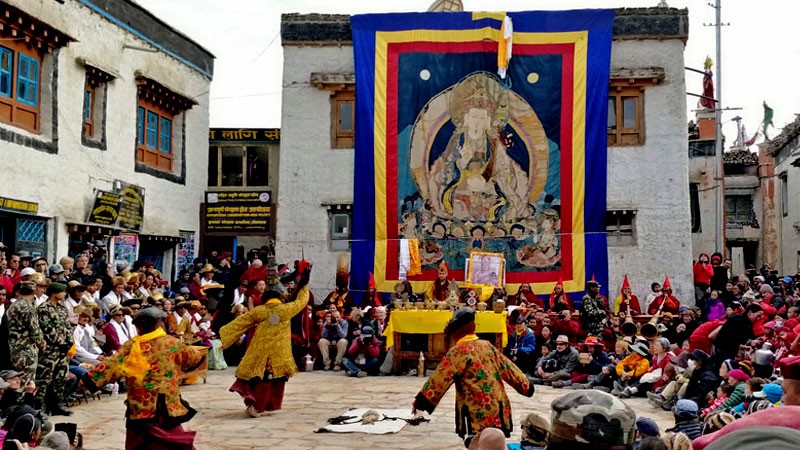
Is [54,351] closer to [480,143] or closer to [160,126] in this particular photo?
[160,126]

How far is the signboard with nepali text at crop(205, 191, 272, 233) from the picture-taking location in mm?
20141

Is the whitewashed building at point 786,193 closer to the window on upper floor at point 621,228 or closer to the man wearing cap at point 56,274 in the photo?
the window on upper floor at point 621,228

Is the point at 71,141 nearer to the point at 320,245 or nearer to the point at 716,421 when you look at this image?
the point at 320,245

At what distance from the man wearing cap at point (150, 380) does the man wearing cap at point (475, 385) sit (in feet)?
6.24

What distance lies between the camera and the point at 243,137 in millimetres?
22984

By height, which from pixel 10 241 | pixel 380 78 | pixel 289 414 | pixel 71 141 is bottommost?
pixel 289 414

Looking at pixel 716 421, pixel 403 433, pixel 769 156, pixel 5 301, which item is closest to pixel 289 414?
pixel 403 433

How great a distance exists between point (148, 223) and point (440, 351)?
812 cm

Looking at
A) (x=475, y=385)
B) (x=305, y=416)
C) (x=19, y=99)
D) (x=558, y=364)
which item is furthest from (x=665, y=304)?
(x=19, y=99)

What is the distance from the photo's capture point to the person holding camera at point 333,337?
14391 millimetres

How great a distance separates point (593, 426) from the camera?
2.23 metres

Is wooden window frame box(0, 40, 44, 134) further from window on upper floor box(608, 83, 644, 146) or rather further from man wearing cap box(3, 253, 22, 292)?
window on upper floor box(608, 83, 644, 146)

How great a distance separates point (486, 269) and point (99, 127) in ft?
27.1

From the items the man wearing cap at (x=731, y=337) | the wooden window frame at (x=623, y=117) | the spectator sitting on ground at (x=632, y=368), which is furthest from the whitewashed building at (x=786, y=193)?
the man wearing cap at (x=731, y=337)
